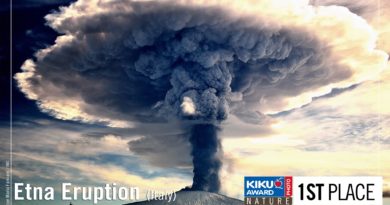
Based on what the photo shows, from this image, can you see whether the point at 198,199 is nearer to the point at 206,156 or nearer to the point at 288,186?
the point at 206,156

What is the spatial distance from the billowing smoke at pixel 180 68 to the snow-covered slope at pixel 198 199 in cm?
49

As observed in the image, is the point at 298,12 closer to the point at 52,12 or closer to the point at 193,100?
the point at 193,100

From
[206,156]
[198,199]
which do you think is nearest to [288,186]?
[206,156]

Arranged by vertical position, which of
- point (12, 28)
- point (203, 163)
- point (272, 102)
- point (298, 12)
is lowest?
point (203, 163)

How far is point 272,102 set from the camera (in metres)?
17.4

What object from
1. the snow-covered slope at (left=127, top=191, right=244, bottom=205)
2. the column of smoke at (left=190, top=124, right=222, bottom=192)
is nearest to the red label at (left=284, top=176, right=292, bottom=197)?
the snow-covered slope at (left=127, top=191, right=244, bottom=205)

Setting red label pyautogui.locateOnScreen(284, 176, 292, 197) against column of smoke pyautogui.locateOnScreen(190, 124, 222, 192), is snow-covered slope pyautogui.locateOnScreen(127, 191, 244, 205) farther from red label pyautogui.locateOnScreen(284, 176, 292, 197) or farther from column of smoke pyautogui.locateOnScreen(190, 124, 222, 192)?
red label pyautogui.locateOnScreen(284, 176, 292, 197)

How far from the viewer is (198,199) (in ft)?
65.6

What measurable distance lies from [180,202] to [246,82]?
466 cm

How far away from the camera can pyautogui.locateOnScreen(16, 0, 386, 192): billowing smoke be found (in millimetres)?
15711

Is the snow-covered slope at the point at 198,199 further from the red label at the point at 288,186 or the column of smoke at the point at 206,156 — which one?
the red label at the point at 288,186

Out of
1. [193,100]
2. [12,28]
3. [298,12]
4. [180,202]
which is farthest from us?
[193,100]

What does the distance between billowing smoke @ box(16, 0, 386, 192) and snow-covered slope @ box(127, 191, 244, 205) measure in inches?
19.1

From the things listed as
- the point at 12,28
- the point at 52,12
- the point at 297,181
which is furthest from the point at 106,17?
the point at 297,181
